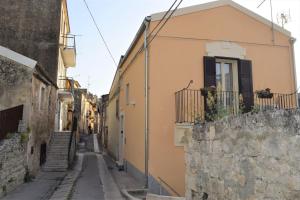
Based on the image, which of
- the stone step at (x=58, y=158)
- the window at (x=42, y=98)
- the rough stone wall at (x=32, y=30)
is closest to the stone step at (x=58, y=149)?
the stone step at (x=58, y=158)

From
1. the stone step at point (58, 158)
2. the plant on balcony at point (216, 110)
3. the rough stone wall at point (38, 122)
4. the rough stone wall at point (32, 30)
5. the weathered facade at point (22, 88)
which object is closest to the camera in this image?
the plant on balcony at point (216, 110)

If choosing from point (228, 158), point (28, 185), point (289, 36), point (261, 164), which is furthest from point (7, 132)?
point (289, 36)

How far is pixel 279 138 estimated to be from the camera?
3.42 metres

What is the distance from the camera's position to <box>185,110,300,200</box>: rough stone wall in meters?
3.25

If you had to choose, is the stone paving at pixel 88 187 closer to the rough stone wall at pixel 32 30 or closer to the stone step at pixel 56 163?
the stone step at pixel 56 163

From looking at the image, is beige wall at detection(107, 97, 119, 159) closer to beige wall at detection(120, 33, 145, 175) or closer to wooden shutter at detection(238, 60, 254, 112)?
beige wall at detection(120, 33, 145, 175)

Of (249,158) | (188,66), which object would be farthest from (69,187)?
(249,158)

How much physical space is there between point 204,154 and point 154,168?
15.7 ft

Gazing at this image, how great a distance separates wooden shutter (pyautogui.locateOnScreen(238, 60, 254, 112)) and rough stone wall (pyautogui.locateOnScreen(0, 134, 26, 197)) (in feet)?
25.8

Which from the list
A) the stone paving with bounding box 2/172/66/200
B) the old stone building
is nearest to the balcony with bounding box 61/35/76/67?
the old stone building

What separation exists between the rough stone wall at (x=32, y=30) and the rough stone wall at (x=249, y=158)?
14.7m

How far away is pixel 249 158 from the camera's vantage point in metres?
3.99

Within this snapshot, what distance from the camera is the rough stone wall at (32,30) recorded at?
1852cm

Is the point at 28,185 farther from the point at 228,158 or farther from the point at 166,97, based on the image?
the point at 228,158
